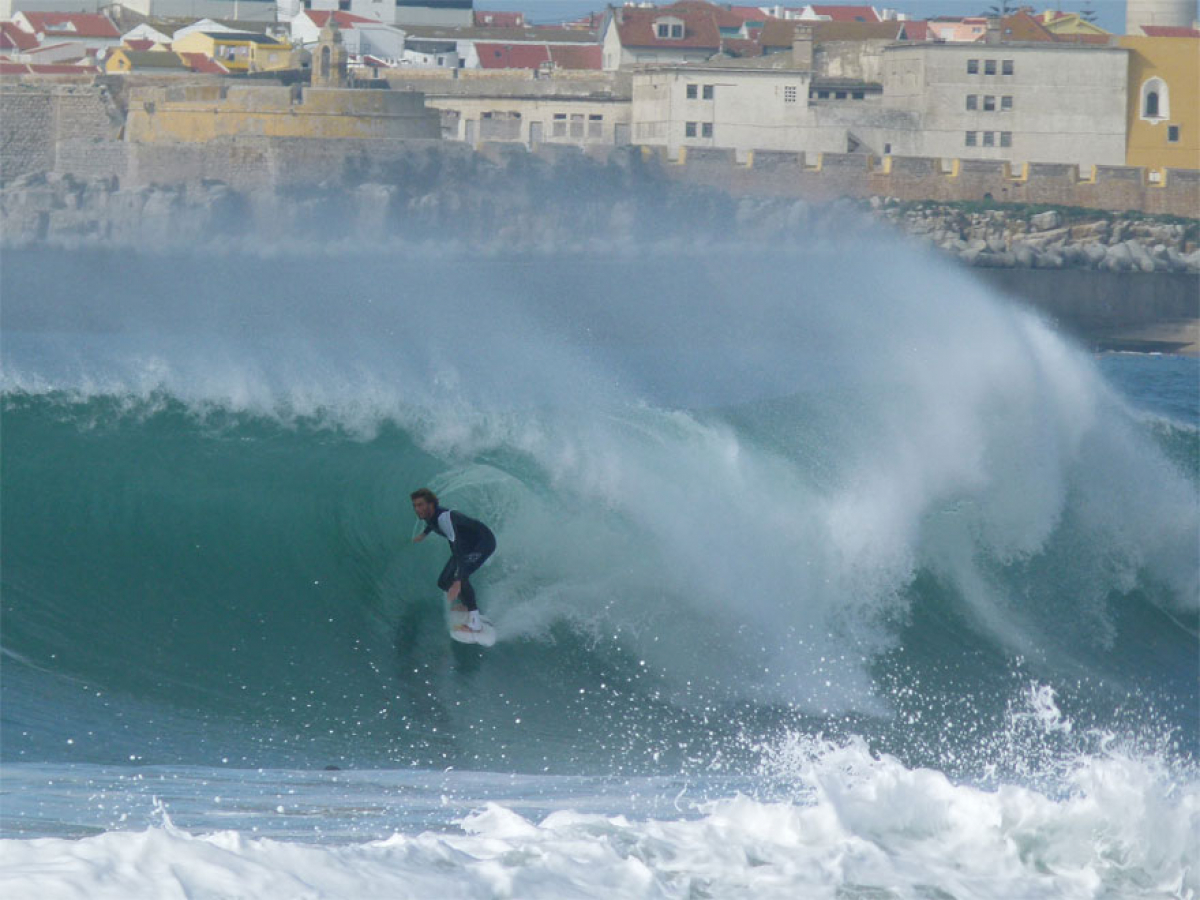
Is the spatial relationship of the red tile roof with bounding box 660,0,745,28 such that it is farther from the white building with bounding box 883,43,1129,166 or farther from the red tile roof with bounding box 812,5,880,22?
the white building with bounding box 883,43,1129,166

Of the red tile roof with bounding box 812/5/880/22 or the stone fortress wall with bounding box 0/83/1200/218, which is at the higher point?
the red tile roof with bounding box 812/5/880/22

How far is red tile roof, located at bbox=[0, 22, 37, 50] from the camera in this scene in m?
49.0

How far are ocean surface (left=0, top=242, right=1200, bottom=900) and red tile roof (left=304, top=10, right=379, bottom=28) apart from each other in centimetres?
4721

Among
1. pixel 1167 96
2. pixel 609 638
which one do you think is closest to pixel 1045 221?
pixel 1167 96

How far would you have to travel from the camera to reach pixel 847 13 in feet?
198

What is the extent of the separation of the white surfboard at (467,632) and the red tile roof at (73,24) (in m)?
49.2

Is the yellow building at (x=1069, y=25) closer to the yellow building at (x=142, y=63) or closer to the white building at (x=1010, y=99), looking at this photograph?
the white building at (x=1010, y=99)

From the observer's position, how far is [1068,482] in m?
8.84

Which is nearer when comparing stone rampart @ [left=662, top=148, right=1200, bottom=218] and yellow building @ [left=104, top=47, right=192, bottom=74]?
stone rampart @ [left=662, top=148, right=1200, bottom=218]

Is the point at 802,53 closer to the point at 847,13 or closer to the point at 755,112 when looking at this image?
the point at 755,112

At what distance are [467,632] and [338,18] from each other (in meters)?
53.1

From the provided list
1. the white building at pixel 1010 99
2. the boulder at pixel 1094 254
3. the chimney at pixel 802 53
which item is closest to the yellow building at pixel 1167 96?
the white building at pixel 1010 99

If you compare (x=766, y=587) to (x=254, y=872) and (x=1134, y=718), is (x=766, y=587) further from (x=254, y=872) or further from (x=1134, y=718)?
(x=254, y=872)

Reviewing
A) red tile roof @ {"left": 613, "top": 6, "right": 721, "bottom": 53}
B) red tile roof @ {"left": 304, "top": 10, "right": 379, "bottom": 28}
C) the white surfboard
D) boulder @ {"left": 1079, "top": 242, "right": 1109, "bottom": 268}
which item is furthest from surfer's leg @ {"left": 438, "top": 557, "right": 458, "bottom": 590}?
red tile roof @ {"left": 304, "top": 10, "right": 379, "bottom": 28}
